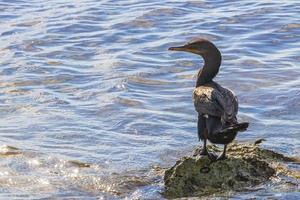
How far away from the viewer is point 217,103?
24.2 feet

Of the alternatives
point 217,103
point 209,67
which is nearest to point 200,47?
point 209,67

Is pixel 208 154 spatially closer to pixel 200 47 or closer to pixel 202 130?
pixel 202 130

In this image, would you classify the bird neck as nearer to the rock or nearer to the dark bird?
the dark bird

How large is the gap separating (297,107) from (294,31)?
4512 millimetres

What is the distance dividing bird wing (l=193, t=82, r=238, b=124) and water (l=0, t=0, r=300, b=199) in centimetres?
71

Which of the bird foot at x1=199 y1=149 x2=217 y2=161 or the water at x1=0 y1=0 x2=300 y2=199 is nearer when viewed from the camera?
the bird foot at x1=199 y1=149 x2=217 y2=161

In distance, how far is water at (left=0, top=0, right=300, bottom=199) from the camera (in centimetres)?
830

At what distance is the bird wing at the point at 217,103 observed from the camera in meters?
7.22

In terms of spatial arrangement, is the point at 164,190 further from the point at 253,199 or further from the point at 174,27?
the point at 174,27

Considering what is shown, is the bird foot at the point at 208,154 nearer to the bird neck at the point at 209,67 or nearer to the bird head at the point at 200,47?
the bird neck at the point at 209,67

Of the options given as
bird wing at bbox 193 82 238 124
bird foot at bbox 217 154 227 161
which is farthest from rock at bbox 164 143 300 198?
bird wing at bbox 193 82 238 124

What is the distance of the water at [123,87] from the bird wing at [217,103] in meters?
0.71

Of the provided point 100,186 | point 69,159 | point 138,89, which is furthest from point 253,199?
point 138,89

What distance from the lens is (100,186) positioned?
7.82 m
